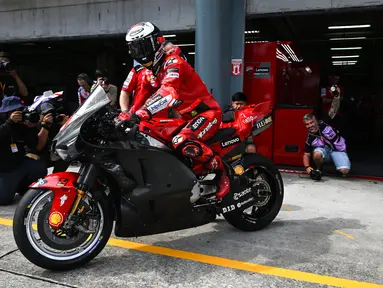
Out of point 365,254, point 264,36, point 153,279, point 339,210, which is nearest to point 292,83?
point 264,36

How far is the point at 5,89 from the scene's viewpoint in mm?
5312

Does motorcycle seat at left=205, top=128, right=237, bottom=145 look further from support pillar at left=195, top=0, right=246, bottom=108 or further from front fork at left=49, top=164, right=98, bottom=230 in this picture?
support pillar at left=195, top=0, right=246, bottom=108

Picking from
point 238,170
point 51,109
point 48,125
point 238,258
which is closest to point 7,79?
point 48,125

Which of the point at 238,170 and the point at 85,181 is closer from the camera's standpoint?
the point at 85,181

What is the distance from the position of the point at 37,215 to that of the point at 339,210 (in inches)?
139

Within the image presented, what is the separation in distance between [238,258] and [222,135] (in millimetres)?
1140

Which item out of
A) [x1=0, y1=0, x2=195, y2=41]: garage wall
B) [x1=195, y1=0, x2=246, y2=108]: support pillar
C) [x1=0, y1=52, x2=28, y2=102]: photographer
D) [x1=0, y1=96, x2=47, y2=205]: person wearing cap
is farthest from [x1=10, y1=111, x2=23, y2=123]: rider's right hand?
[x1=0, y1=0, x2=195, y2=41]: garage wall

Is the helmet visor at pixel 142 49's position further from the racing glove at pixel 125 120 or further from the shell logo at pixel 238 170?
the shell logo at pixel 238 170

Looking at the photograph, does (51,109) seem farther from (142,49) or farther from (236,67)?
(236,67)

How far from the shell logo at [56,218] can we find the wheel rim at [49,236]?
0.18ft

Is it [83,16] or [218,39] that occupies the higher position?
[83,16]

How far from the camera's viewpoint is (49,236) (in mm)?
2805

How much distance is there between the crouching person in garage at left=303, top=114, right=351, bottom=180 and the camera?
6398 millimetres

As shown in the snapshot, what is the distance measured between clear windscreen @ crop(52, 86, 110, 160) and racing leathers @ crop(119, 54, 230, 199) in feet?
1.08
